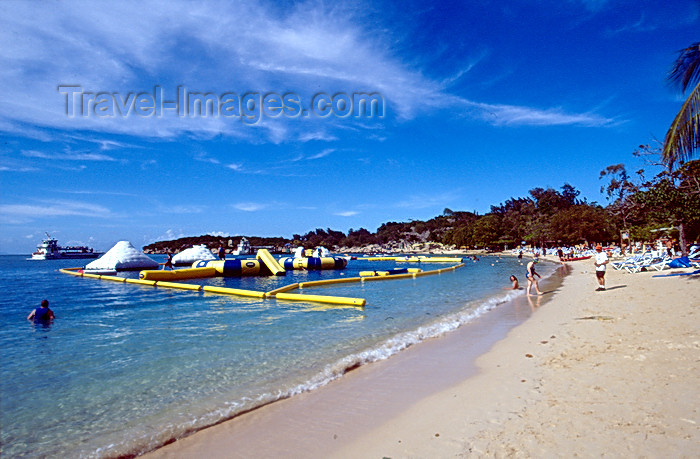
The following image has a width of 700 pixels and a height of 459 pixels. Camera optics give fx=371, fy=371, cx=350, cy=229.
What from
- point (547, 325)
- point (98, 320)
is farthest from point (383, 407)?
point (98, 320)

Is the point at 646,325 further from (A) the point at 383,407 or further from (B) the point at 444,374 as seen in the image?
(A) the point at 383,407

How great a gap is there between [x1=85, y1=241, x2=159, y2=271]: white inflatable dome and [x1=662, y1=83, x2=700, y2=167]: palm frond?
38768 millimetres

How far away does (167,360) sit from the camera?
6.54 meters

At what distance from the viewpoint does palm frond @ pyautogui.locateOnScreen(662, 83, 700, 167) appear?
292 inches

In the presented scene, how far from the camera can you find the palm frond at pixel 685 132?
24.3 feet

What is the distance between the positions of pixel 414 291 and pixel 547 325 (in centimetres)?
902

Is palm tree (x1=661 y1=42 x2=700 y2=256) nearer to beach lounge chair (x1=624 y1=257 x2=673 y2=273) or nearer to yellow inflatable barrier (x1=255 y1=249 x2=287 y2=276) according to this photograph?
beach lounge chair (x1=624 y1=257 x2=673 y2=273)

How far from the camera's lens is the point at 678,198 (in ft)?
60.1

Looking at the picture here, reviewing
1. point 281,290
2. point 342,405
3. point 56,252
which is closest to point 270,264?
point 281,290

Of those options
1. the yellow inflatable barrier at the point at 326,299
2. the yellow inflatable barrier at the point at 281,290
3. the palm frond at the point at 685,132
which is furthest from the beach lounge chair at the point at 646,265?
the yellow inflatable barrier at the point at 281,290

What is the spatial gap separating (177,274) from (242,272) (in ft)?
17.1

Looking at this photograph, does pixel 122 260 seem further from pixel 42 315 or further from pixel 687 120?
pixel 687 120

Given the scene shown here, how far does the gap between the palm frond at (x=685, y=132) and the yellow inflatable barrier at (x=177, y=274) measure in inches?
945

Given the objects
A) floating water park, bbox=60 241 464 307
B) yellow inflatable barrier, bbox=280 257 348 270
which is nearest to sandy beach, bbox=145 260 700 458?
floating water park, bbox=60 241 464 307
